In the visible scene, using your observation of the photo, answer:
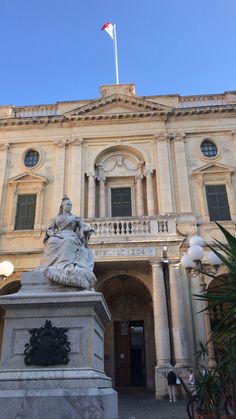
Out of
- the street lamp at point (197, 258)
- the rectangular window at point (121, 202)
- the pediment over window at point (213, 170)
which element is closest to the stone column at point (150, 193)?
the rectangular window at point (121, 202)

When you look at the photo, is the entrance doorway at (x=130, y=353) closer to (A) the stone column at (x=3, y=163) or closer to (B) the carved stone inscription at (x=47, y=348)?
(A) the stone column at (x=3, y=163)

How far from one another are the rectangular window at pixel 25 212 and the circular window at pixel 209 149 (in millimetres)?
10091

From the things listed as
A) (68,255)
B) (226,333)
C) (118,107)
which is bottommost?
(226,333)

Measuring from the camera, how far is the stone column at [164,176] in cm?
2100

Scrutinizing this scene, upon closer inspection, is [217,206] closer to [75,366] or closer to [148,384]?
[148,384]

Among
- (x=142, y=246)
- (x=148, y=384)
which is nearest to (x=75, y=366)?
(x=142, y=246)

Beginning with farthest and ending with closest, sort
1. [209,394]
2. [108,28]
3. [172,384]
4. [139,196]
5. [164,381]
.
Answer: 1. [108,28]
2. [139,196]
3. [164,381]
4. [172,384]
5. [209,394]

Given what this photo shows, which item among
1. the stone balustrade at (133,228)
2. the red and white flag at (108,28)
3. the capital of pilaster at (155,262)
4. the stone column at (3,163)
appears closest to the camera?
the capital of pilaster at (155,262)

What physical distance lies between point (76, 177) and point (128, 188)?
308 centimetres

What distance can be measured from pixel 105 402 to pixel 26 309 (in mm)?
1812

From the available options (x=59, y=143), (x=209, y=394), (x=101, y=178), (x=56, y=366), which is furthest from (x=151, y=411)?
(x=59, y=143)

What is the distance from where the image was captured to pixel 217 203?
2147cm

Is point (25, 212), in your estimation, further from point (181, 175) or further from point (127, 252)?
point (181, 175)

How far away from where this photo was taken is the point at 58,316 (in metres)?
6.14
